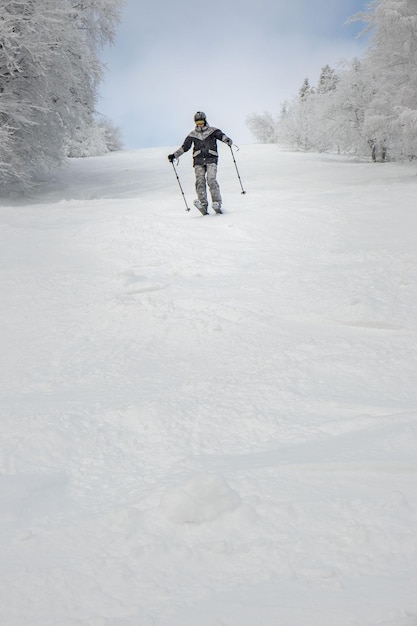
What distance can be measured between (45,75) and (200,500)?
12073 mm

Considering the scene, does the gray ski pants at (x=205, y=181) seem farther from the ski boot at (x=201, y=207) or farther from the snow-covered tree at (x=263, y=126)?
the snow-covered tree at (x=263, y=126)

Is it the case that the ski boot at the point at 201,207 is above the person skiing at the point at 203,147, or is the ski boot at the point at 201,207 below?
below

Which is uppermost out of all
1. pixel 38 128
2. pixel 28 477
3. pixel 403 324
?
pixel 38 128

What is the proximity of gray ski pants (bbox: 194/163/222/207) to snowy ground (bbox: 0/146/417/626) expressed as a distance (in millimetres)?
2916

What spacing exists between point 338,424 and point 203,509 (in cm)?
86

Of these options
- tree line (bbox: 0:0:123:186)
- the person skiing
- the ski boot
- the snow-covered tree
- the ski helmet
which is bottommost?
the ski boot

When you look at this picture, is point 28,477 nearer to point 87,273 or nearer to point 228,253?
point 87,273

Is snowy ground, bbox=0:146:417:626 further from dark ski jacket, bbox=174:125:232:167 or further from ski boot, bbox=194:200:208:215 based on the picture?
dark ski jacket, bbox=174:125:232:167

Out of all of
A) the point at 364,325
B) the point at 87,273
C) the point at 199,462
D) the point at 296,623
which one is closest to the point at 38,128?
the point at 87,273

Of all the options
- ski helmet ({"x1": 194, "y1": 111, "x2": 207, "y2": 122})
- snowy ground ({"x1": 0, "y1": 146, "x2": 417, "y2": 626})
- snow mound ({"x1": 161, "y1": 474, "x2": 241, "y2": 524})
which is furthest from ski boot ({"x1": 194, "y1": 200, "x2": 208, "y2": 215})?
snow mound ({"x1": 161, "y1": 474, "x2": 241, "y2": 524})

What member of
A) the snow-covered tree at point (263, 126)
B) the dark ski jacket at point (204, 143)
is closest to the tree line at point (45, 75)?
the dark ski jacket at point (204, 143)

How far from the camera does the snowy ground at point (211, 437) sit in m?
1.29

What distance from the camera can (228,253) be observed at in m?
5.12

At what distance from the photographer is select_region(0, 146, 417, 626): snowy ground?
50.8 inches
